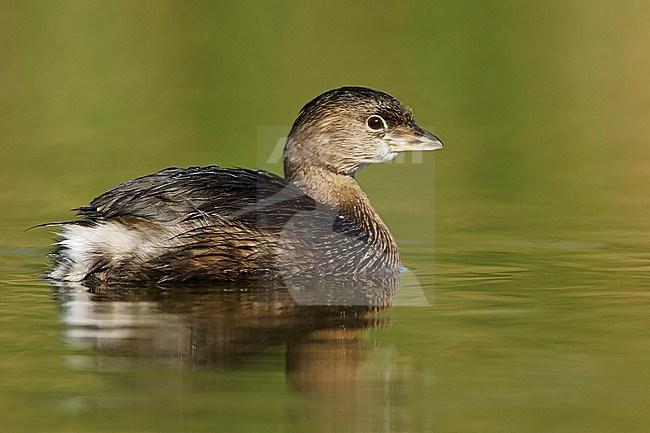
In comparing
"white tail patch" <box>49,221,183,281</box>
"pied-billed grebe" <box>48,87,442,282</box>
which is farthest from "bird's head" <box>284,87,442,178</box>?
"white tail patch" <box>49,221,183,281</box>

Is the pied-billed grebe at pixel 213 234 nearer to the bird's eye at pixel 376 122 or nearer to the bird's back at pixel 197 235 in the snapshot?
the bird's back at pixel 197 235

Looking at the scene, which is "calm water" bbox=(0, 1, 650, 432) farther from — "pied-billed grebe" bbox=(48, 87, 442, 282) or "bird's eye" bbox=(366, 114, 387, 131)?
"bird's eye" bbox=(366, 114, 387, 131)

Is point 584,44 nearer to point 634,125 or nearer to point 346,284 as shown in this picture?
point 634,125

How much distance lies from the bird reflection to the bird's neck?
60cm

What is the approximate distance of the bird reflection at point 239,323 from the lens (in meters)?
6.37

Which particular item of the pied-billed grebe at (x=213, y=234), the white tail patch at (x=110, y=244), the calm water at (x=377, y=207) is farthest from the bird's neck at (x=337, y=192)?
the white tail patch at (x=110, y=244)

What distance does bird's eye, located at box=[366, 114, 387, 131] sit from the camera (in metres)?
9.20

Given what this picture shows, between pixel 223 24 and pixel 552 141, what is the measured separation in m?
7.30

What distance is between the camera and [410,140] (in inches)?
362

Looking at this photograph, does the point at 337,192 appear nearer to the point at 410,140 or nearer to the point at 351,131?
the point at 351,131

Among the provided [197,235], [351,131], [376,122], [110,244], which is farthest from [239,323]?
[376,122]

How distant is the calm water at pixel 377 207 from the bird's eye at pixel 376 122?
2.91 feet

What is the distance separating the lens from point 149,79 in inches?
655

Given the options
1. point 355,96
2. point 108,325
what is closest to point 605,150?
point 355,96
